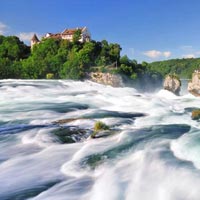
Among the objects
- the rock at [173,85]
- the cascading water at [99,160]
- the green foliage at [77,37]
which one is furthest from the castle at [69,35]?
the cascading water at [99,160]

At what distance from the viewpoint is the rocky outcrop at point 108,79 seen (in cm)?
5750

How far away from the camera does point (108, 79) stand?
190 feet

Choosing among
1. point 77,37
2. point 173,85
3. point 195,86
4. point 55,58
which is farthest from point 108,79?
point 77,37

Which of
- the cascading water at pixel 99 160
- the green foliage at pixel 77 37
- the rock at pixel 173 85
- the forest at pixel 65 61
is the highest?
the green foliage at pixel 77 37

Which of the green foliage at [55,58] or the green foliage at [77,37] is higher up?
the green foliage at [77,37]

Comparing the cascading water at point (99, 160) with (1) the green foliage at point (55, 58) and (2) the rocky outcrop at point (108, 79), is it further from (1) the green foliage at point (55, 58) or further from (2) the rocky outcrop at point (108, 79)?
(1) the green foliage at point (55, 58)

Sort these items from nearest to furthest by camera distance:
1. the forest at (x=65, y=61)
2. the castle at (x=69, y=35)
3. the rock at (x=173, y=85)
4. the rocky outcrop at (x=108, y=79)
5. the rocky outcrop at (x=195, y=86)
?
the rocky outcrop at (x=195, y=86)
the rock at (x=173, y=85)
the rocky outcrop at (x=108, y=79)
the forest at (x=65, y=61)
the castle at (x=69, y=35)

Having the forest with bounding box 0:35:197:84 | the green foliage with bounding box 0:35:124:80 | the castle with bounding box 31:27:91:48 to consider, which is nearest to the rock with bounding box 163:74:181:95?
the forest with bounding box 0:35:197:84

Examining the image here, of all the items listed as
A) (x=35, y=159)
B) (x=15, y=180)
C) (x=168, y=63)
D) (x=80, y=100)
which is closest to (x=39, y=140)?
(x=35, y=159)

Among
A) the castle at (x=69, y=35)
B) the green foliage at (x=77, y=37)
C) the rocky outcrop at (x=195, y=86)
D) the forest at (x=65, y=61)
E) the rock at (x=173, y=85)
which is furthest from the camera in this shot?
the castle at (x=69, y=35)

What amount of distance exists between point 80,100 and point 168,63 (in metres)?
130

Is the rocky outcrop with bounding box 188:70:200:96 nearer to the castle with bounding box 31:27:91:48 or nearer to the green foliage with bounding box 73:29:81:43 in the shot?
the green foliage with bounding box 73:29:81:43

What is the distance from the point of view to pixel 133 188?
993 centimetres

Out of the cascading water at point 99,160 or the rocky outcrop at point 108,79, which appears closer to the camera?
the cascading water at point 99,160
